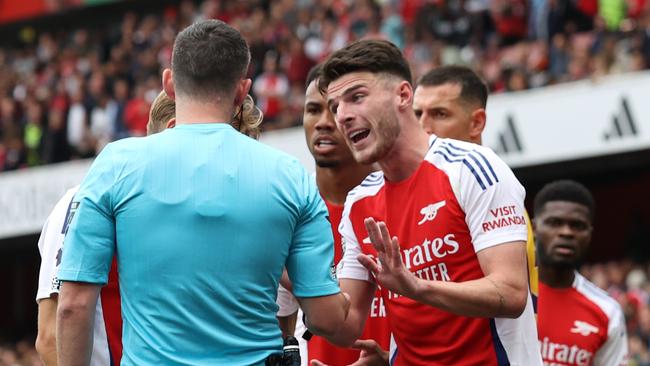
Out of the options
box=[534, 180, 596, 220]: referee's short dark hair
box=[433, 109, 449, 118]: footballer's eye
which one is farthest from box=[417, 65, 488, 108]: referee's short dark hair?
box=[534, 180, 596, 220]: referee's short dark hair

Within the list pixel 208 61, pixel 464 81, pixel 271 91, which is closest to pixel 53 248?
pixel 208 61

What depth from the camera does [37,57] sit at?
1100 inches

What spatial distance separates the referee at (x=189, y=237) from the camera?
13.6ft

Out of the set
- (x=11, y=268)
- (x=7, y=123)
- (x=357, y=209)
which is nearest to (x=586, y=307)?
(x=357, y=209)

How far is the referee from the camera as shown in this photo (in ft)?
Result: 13.6

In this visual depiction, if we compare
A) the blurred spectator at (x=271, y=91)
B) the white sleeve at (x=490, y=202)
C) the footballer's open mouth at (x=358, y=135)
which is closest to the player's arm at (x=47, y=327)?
the footballer's open mouth at (x=358, y=135)

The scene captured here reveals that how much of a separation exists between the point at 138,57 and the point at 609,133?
11.0 m

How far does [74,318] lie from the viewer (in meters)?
4.12

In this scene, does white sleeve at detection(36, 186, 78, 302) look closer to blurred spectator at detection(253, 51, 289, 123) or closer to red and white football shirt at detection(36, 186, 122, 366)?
red and white football shirt at detection(36, 186, 122, 366)

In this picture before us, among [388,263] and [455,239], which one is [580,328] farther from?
[388,263]

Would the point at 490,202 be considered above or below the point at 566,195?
above

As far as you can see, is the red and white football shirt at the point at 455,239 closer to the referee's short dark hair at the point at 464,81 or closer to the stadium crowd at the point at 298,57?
the referee's short dark hair at the point at 464,81

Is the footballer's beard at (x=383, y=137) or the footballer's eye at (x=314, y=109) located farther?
the footballer's eye at (x=314, y=109)

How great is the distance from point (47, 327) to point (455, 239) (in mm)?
1596
